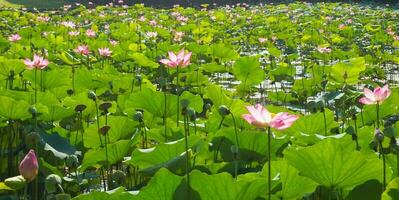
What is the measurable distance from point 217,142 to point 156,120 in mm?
584

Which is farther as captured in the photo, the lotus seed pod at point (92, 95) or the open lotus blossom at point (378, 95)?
the lotus seed pod at point (92, 95)

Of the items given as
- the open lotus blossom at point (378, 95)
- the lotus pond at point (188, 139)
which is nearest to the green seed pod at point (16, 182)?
the lotus pond at point (188, 139)

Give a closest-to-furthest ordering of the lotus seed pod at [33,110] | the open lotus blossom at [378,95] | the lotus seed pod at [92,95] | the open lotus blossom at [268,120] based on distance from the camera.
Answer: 1. the open lotus blossom at [268,120]
2. the open lotus blossom at [378,95]
3. the lotus seed pod at [33,110]
4. the lotus seed pod at [92,95]

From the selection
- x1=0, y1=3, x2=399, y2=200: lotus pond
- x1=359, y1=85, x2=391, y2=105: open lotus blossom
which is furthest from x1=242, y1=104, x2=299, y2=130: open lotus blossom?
x1=359, y1=85, x2=391, y2=105: open lotus blossom

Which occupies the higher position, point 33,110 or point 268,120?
point 268,120

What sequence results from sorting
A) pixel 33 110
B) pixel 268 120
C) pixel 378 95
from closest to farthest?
1. pixel 268 120
2. pixel 378 95
3. pixel 33 110

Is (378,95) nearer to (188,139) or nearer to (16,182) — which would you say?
(188,139)

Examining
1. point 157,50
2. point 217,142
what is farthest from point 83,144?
point 157,50

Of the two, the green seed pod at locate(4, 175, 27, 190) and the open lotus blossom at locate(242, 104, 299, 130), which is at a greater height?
the open lotus blossom at locate(242, 104, 299, 130)

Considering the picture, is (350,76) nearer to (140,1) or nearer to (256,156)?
(256,156)

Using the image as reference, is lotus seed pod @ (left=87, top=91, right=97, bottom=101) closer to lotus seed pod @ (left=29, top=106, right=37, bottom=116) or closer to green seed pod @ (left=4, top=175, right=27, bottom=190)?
lotus seed pod @ (left=29, top=106, right=37, bottom=116)

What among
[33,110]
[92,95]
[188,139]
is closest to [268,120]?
[188,139]

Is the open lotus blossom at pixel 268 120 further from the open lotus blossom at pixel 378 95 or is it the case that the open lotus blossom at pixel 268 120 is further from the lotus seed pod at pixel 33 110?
the lotus seed pod at pixel 33 110

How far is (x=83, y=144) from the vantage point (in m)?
2.06
